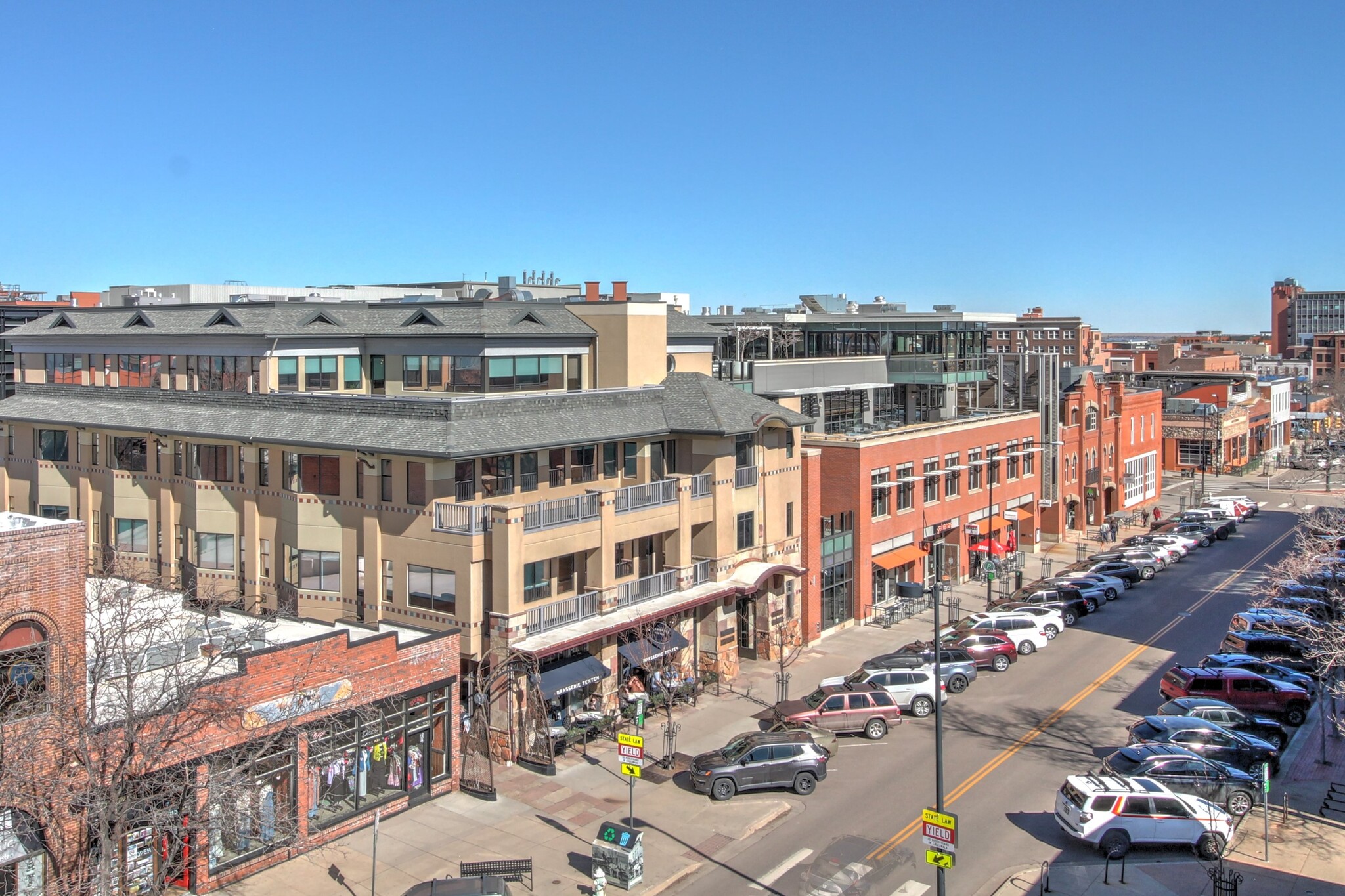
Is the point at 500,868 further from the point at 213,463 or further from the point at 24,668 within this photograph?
the point at 213,463

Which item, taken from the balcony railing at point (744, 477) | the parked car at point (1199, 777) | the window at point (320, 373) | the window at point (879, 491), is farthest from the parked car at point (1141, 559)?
the window at point (320, 373)

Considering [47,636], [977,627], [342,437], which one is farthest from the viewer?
[977,627]

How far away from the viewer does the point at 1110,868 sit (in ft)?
81.8

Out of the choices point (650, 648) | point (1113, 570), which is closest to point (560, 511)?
point (650, 648)

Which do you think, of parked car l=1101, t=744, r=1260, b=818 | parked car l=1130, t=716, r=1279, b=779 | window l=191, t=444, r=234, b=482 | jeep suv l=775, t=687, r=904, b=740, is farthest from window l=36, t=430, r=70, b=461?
parked car l=1130, t=716, r=1279, b=779

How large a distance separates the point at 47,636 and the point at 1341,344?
222m

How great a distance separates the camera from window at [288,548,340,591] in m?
34.3

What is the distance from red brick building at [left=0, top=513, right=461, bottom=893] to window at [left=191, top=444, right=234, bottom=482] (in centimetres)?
631

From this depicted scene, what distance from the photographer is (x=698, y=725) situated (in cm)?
3497

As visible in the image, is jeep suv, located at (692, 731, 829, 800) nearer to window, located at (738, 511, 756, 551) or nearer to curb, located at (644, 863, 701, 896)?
curb, located at (644, 863, 701, 896)

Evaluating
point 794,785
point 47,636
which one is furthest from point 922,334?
point 47,636

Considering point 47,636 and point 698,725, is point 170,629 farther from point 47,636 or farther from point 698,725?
point 698,725

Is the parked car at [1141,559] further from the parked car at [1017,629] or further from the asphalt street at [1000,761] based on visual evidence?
the parked car at [1017,629]

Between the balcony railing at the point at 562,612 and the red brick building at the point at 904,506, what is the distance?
43.8 feet
